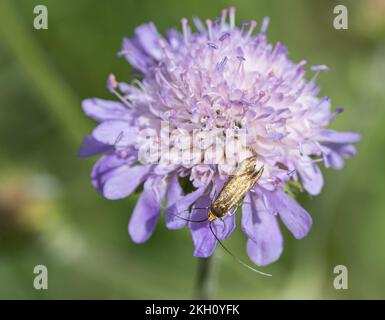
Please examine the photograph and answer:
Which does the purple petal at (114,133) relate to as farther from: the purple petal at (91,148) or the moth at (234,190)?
the moth at (234,190)

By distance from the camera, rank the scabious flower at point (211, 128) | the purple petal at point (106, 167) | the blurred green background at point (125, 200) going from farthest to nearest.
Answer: the blurred green background at point (125, 200) → the purple petal at point (106, 167) → the scabious flower at point (211, 128)

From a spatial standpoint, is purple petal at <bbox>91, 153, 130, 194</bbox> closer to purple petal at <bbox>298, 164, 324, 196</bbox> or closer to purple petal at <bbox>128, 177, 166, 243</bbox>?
purple petal at <bbox>128, 177, 166, 243</bbox>

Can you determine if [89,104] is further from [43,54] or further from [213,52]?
[43,54]

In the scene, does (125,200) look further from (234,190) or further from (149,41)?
(234,190)

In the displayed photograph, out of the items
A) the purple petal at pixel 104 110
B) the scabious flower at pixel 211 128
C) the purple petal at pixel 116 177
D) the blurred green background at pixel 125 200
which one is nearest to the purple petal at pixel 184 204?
the scabious flower at pixel 211 128

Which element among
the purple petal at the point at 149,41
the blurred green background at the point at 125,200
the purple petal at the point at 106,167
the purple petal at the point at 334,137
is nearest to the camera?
the purple petal at the point at 106,167

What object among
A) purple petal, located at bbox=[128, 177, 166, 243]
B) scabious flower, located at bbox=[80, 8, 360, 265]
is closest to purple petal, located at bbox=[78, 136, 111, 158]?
scabious flower, located at bbox=[80, 8, 360, 265]
